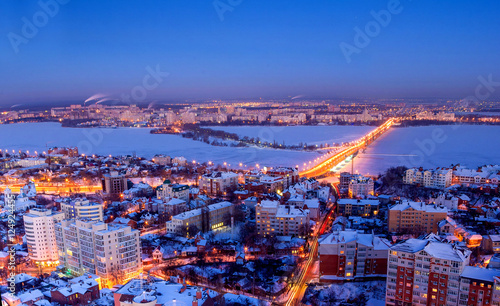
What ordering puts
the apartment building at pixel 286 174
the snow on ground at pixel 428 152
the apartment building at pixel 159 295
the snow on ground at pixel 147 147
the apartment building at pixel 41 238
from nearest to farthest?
1. the apartment building at pixel 159 295
2. the apartment building at pixel 41 238
3. the apartment building at pixel 286 174
4. the snow on ground at pixel 428 152
5. the snow on ground at pixel 147 147

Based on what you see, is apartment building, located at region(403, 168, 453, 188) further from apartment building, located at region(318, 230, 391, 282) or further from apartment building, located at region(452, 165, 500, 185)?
apartment building, located at region(318, 230, 391, 282)

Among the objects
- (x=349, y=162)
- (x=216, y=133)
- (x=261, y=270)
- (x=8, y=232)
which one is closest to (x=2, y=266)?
(x=8, y=232)

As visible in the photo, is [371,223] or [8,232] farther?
[371,223]

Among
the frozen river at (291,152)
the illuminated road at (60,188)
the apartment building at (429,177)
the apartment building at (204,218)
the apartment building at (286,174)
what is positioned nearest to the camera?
the apartment building at (204,218)

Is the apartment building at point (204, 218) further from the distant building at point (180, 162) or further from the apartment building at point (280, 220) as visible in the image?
the distant building at point (180, 162)

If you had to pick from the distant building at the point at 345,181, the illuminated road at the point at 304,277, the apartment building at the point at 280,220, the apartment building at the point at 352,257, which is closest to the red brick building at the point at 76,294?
the illuminated road at the point at 304,277

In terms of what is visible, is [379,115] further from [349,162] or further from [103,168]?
[103,168]
